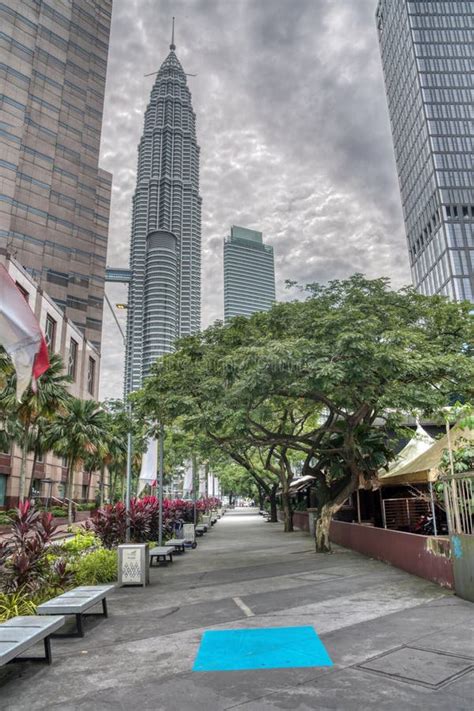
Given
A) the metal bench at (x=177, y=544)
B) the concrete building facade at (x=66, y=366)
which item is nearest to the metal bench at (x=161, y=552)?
the metal bench at (x=177, y=544)

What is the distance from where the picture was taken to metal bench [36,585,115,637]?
6934 millimetres

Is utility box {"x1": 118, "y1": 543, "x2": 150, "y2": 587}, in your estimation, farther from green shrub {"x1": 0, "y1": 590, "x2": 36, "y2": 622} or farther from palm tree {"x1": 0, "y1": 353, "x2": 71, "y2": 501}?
palm tree {"x1": 0, "y1": 353, "x2": 71, "y2": 501}

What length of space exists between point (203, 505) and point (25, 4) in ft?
245

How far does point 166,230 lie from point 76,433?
78905 mm

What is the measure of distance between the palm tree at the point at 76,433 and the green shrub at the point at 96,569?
69.0 feet

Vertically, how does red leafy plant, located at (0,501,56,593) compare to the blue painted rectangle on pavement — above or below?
above

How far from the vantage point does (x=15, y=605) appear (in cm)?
820

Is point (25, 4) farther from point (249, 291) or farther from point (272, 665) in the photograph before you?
point (272, 665)

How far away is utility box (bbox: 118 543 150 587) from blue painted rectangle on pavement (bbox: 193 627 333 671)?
4.72 m

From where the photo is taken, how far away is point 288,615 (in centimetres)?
834

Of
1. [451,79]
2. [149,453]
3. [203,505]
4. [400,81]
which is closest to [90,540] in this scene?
[149,453]

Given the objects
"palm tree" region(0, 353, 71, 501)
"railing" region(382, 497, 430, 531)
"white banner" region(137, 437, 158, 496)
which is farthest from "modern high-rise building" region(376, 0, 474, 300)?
"white banner" region(137, 437, 158, 496)

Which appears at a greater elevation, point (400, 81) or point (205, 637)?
point (400, 81)

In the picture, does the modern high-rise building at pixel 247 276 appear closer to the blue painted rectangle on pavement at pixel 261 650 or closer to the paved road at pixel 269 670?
the paved road at pixel 269 670
